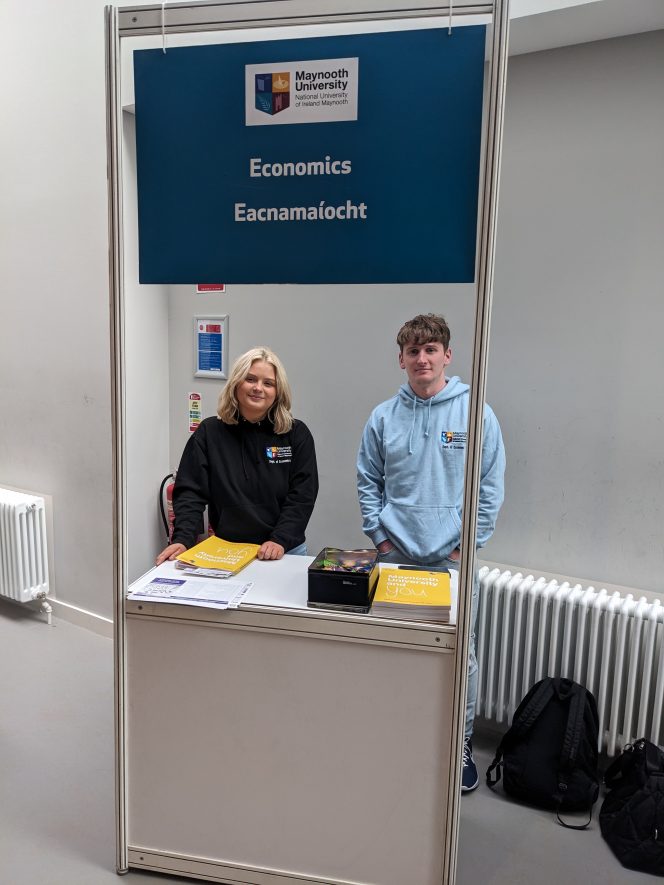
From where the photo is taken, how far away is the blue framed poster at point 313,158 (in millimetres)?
1756

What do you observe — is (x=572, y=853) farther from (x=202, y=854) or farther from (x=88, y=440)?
(x=88, y=440)

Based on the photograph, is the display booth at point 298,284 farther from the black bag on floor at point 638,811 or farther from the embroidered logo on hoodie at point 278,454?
the black bag on floor at point 638,811

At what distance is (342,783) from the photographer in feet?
6.59

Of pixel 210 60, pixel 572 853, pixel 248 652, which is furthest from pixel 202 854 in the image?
pixel 210 60

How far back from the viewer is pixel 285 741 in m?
2.04

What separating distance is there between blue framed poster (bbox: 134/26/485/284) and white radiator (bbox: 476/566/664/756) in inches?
58.2

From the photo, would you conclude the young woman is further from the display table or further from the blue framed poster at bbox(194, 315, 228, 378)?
the blue framed poster at bbox(194, 315, 228, 378)

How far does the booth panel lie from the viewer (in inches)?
77.0

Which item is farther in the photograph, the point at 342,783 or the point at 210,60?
the point at 342,783

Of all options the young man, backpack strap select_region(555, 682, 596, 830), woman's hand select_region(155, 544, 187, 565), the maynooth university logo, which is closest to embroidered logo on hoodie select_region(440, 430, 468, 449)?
the young man

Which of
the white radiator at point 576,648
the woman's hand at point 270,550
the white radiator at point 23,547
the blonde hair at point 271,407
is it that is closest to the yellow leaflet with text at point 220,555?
the woman's hand at point 270,550

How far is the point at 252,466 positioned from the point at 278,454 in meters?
0.09

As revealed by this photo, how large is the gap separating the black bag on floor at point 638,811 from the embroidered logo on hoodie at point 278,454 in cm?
159

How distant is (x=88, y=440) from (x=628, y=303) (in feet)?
9.02
